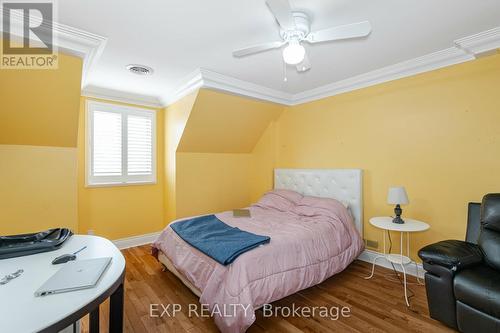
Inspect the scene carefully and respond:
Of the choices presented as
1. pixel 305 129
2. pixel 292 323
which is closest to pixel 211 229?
pixel 292 323

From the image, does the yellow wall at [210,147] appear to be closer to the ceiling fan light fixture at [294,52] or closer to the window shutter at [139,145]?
the window shutter at [139,145]

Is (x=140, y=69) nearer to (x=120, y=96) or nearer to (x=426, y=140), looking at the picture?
(x=120, y=96)

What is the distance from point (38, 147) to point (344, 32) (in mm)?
3385

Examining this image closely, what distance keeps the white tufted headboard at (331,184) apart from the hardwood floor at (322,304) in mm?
819

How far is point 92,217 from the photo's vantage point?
3.60m

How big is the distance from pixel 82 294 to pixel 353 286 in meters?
2.56

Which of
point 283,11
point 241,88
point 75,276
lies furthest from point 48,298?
point 241,88

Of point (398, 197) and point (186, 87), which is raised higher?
point (186, 87)

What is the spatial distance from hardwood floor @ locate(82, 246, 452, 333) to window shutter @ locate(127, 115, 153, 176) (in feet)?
5.36

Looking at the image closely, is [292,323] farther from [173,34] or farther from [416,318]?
[173,34]

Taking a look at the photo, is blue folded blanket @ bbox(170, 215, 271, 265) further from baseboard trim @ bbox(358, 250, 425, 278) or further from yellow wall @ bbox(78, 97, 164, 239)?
baseboard trim @ bbox(358, 250, 425, 278)

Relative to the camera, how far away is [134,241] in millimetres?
3965

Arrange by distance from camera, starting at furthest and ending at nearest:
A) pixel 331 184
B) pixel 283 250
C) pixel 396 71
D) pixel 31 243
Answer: pixel 331 184 < pixel 396 71 < pixel 283 250 < pixel 31 243

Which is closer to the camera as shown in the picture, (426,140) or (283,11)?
(283,11)
